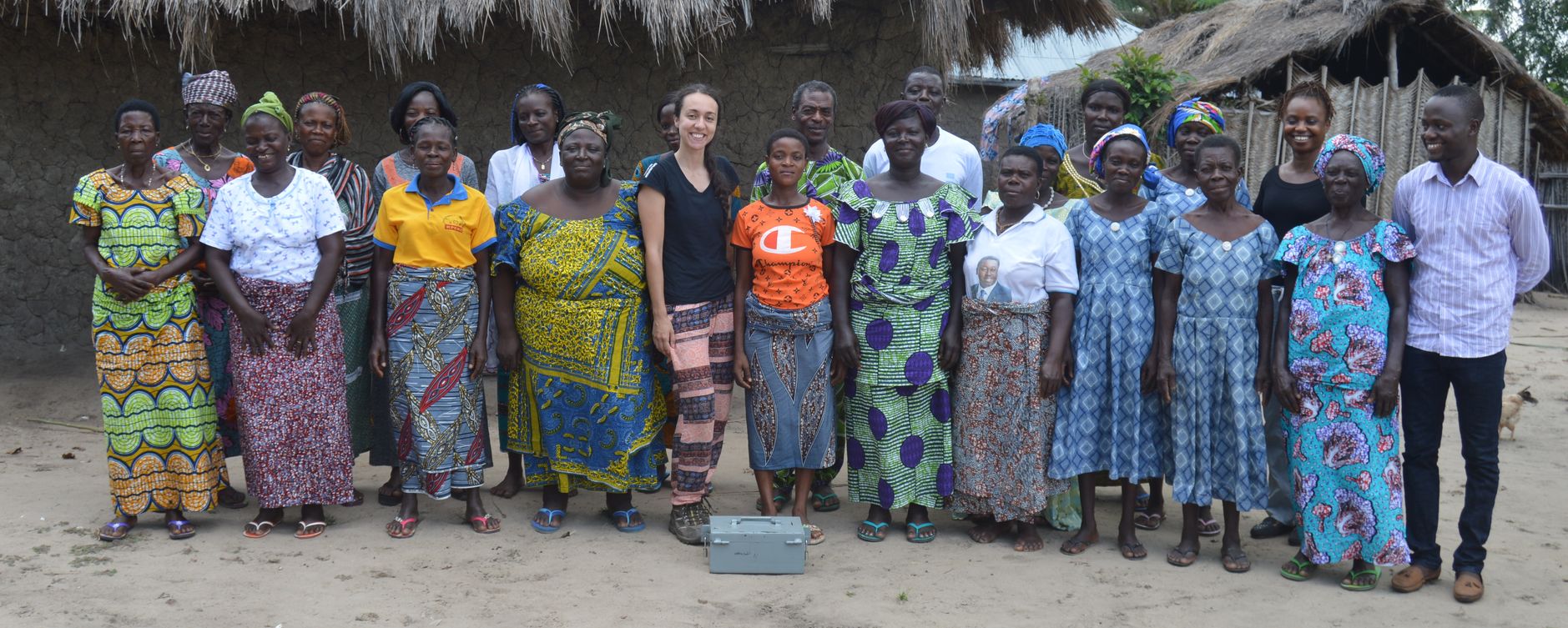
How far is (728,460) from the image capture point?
5609 mm

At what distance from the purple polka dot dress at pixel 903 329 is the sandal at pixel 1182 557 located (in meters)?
0.78

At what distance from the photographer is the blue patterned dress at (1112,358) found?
3941 mm

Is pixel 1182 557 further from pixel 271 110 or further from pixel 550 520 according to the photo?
pixel 271 110

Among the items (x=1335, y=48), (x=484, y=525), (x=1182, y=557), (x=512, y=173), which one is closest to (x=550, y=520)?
(x=484, y=525)

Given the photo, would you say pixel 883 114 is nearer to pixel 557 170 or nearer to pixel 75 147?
pixel 557 170

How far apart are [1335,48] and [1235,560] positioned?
323 inches

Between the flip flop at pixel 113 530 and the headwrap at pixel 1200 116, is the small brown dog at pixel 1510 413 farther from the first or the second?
the flip flop at pixel 113 530

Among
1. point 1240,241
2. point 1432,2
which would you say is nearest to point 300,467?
point 1240,241

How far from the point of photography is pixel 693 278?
412cm

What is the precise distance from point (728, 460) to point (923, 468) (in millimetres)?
1644

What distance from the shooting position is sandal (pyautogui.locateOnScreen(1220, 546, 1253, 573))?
3.93m

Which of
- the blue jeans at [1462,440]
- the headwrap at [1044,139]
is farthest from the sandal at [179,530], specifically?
the blue jeans at [1462,440]

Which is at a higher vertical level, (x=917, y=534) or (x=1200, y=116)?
(x=1200, y=116)

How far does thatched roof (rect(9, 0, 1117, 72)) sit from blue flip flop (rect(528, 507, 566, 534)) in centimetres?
279
